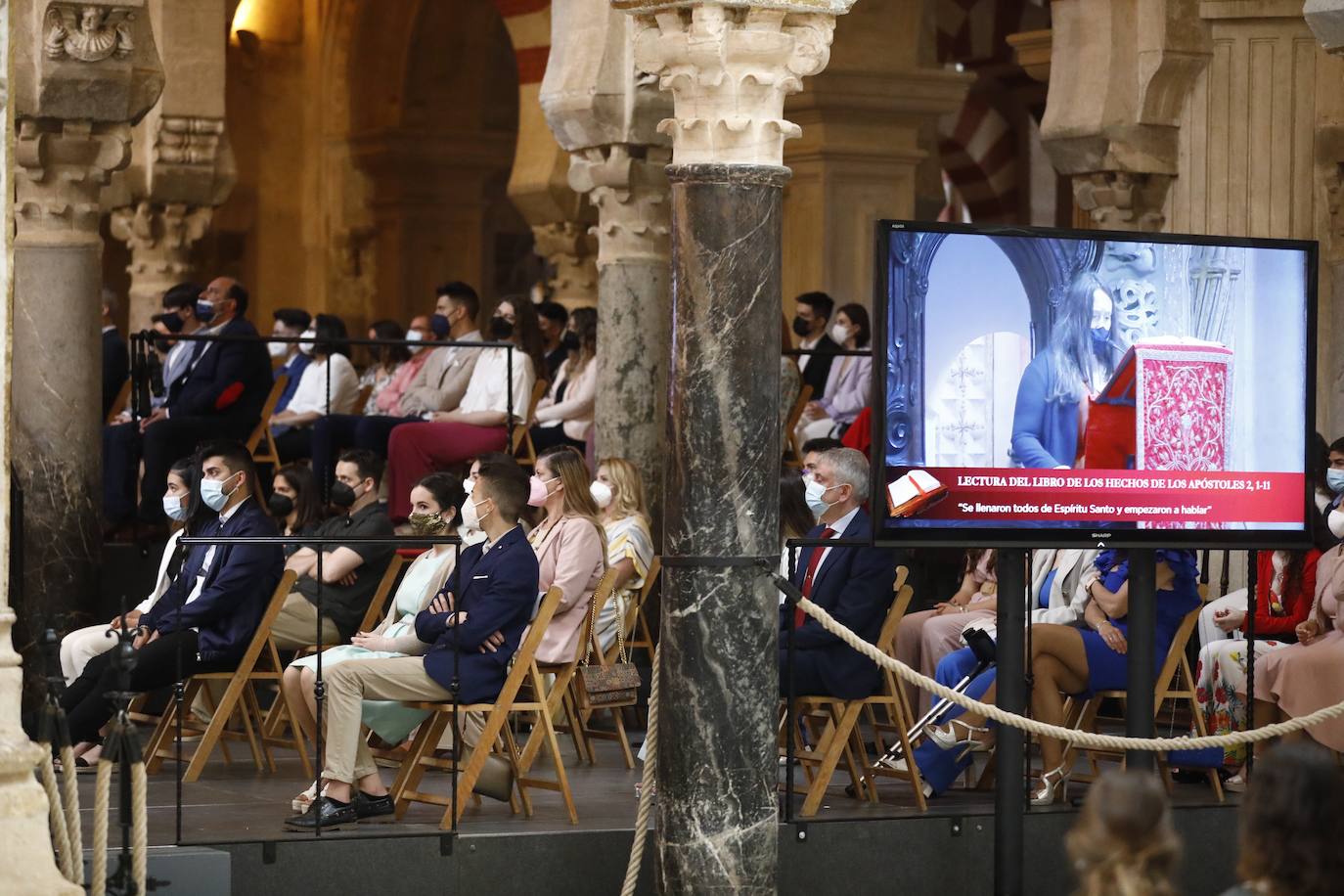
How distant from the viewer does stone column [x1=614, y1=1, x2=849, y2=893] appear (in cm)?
682

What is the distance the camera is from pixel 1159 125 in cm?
1043

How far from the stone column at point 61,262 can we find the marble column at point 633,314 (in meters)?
2.09

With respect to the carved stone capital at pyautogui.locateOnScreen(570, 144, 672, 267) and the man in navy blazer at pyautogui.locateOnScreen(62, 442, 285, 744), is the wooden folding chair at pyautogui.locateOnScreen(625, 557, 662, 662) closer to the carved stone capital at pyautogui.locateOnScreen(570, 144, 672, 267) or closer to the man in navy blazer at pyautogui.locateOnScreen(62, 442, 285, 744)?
the man in navy blazer at pyautogui.locateOnScreen(62, 442, 285, 744)

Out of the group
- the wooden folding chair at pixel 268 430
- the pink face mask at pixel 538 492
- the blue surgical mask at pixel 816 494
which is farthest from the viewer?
the wooden folding chair at pixel 268 430

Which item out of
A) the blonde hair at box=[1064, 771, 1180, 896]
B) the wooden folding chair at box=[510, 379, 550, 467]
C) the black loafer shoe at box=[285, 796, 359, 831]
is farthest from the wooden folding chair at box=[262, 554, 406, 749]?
the blonde hair at box=[1064, 771, 1180, 896]

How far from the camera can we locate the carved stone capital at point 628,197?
35.6ft

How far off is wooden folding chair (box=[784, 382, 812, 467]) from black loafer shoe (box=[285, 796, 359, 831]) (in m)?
4.62

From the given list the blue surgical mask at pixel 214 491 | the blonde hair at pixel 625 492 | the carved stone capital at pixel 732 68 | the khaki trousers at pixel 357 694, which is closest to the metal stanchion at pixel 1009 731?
the carved stone capital at pixel 732 68

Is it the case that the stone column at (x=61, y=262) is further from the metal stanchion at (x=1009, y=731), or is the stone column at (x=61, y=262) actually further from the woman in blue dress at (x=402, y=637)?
the metal stanchion at (x=1009, y=731)

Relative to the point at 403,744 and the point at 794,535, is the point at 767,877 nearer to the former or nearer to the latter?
the point at 794,535

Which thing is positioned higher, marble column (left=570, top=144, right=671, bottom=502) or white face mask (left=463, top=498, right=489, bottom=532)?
marble column (left=570, top=144, right=671, bottom=502)

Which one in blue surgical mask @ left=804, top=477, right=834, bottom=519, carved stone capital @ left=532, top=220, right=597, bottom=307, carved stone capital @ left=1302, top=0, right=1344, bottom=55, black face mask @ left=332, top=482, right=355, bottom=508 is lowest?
black face mask @ left=332, top=482, right=355, bottom=508

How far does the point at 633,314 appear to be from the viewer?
434 inches

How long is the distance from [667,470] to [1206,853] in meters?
2.32
